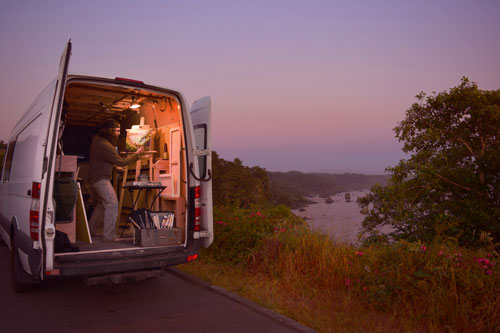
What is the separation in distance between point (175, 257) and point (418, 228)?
769 centimetres

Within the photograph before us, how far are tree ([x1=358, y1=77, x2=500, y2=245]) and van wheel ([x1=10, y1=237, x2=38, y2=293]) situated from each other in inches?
307

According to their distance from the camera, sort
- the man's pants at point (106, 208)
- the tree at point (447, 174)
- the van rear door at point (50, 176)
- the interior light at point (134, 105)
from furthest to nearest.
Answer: the tree at point (447, 174)
the interior light at point (134, 105)
the man's pants at point (106, 208)
the van rear door at point (50, 176)

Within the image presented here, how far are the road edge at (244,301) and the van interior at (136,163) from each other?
878 mm

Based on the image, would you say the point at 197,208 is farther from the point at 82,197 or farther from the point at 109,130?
the point at 109,130

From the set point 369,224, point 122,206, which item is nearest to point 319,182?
point 369,224

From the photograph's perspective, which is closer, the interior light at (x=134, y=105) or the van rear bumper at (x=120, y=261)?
the van rear bumper at (x=120, y=261)

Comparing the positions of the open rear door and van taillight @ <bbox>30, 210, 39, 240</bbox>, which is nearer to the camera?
van taillight @ <bbox>30, 210, 39, 240</bbox>

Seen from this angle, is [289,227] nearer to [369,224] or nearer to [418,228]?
[418,228]

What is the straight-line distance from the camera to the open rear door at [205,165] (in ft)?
18.4

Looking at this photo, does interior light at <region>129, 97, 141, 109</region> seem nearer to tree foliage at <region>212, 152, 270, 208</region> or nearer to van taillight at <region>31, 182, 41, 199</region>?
van taillight at <region>31, 182, 41, 199</region>

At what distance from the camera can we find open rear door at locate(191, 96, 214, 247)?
5.62 meters

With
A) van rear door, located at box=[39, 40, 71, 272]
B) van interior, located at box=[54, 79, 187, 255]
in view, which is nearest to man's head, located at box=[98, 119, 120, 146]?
Answer: van interior, located at box=[54, 79, 187, 255]

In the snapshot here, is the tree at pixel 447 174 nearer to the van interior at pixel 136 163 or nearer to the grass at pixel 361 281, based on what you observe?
the grass at pixel 361 281

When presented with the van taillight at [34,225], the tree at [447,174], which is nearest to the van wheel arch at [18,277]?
the van taillight at [34,225]
